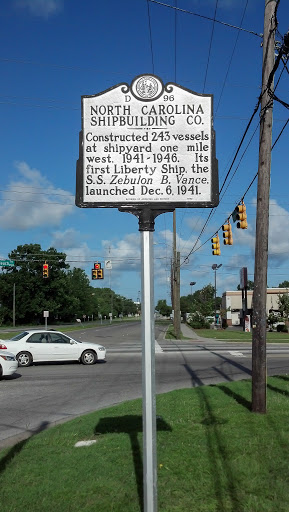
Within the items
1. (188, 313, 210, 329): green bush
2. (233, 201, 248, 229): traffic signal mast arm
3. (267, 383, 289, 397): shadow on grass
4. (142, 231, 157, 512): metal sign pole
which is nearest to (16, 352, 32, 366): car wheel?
(233, 201, 248, 229): traffic signal mast arm

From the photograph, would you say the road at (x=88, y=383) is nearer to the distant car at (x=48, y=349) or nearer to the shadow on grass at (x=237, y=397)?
the distant car at (x=48, y=349)

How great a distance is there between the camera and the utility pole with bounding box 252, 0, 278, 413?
9.38 metres

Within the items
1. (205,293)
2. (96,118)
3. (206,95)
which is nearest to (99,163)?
(96,118)

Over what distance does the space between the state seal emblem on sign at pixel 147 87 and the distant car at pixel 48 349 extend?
1542 centimetres

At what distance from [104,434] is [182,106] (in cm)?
488

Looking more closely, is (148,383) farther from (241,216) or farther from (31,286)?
(31,286)

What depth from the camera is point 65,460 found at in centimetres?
621

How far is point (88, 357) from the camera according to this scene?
1956 cm

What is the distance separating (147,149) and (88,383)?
10.7 meters

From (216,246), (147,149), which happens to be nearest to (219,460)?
(147,149)

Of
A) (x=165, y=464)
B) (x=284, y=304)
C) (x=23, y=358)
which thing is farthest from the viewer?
(x=284, y=304)

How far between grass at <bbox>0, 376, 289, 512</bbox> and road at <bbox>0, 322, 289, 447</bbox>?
1315mm

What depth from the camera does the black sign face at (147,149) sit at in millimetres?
4727

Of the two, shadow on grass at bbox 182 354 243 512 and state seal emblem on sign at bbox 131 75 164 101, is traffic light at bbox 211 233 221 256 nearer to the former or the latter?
shadow on grass at bbox 182 354 243 512
